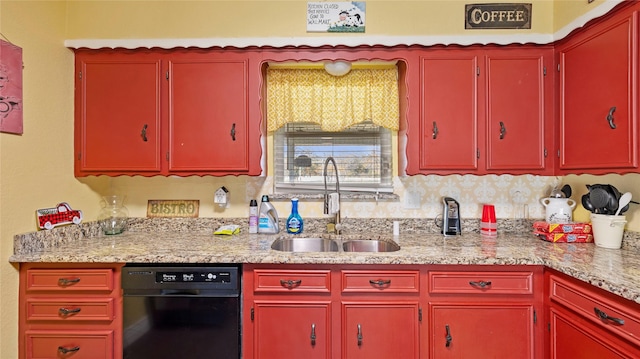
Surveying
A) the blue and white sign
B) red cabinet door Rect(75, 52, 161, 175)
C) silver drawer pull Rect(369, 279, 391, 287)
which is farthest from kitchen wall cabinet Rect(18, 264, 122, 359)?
the blue and white sign

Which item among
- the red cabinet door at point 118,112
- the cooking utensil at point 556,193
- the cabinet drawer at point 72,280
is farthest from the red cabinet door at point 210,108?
the cooking utensil at point 556,193

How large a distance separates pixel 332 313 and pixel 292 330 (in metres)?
0.22

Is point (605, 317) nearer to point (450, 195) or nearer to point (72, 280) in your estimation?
point (450, 195)

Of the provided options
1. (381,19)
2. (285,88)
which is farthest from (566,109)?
(285,88)

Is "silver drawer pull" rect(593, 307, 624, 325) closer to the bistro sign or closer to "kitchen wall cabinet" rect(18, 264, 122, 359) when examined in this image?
the bistro sign

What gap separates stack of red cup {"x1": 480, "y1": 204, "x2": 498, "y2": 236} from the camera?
217 centimetres

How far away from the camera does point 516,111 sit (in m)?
1.96

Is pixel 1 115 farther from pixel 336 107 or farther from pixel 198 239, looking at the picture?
pixel 336 107

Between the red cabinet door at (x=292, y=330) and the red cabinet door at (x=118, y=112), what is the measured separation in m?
1.14

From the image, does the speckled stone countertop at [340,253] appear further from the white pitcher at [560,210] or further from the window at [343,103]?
the window at [343,103]

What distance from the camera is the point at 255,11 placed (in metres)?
2.03

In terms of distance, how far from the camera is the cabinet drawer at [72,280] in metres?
1.64

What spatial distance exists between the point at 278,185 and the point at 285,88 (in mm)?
697

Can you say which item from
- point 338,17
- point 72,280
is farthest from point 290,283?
point 338,17
